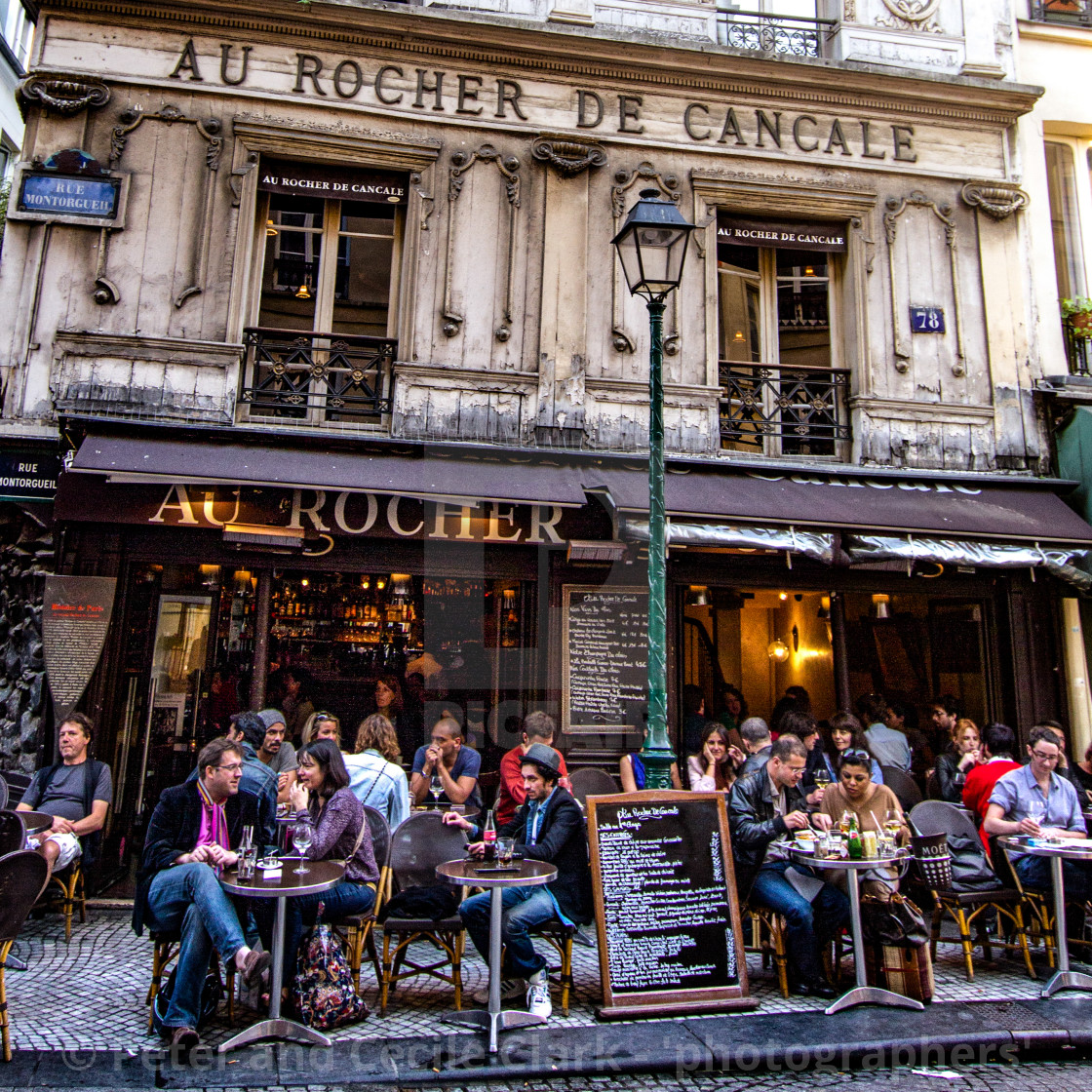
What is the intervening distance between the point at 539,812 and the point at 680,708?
3.39 meters

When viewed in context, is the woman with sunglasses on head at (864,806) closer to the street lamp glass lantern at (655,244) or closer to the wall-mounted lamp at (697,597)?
the wall-mounted lamp at (697,597)

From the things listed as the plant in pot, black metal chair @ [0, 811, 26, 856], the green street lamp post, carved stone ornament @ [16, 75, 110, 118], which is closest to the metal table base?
the green street lamp post

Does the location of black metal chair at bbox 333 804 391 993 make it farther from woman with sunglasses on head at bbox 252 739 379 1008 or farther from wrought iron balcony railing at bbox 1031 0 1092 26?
wrought iron balcony railing at bbox 1031 0 1092 26

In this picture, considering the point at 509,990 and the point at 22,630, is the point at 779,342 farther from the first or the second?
the point at 22,630

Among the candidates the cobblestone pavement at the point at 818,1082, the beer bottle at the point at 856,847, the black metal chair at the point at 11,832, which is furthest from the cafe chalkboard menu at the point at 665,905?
the black metal chair at the point at 11,832

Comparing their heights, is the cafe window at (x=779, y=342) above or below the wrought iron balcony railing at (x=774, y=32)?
below

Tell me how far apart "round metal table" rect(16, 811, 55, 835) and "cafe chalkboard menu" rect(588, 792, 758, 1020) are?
3.61m

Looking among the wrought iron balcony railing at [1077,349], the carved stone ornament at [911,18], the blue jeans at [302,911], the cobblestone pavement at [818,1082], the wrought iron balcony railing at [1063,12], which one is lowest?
the cobblestone pavement at [818,1082]

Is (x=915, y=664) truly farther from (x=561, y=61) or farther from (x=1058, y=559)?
(x=561, y=61)

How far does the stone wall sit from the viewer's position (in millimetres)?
7535

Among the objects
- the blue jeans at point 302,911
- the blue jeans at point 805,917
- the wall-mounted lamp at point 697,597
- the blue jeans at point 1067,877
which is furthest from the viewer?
the wall-mounted lamp at point 697,597

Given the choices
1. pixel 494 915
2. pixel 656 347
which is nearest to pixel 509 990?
pixel 494 915

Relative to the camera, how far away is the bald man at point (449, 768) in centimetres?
684

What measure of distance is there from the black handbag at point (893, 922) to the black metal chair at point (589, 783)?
8.18ft
